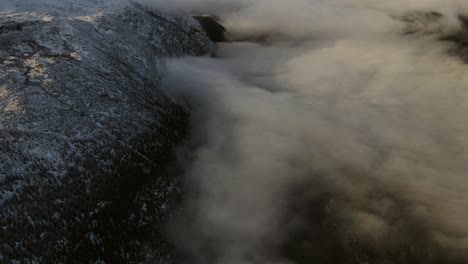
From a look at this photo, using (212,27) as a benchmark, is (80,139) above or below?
below

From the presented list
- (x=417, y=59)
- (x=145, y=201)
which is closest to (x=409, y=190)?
(x=145, y=201)

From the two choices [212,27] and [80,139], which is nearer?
[80,139]

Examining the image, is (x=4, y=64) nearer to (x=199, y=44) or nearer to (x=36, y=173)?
(x=36, y=173)

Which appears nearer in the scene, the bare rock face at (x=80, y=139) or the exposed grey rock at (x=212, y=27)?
the bare rock face at (x=80, y=139)

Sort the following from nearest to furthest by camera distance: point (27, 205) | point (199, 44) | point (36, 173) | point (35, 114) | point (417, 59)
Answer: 1. point (27, 205)
2. point (36, 173)
3. point (35, 114)
4. point (199, 44)
5. point (417, 59)

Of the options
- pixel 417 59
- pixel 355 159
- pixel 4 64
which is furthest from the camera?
pixel 417 59

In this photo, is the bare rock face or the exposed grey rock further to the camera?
the exposed grey rock

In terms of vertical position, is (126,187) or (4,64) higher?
(4,64)

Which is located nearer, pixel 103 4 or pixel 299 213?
pixel 299 213
